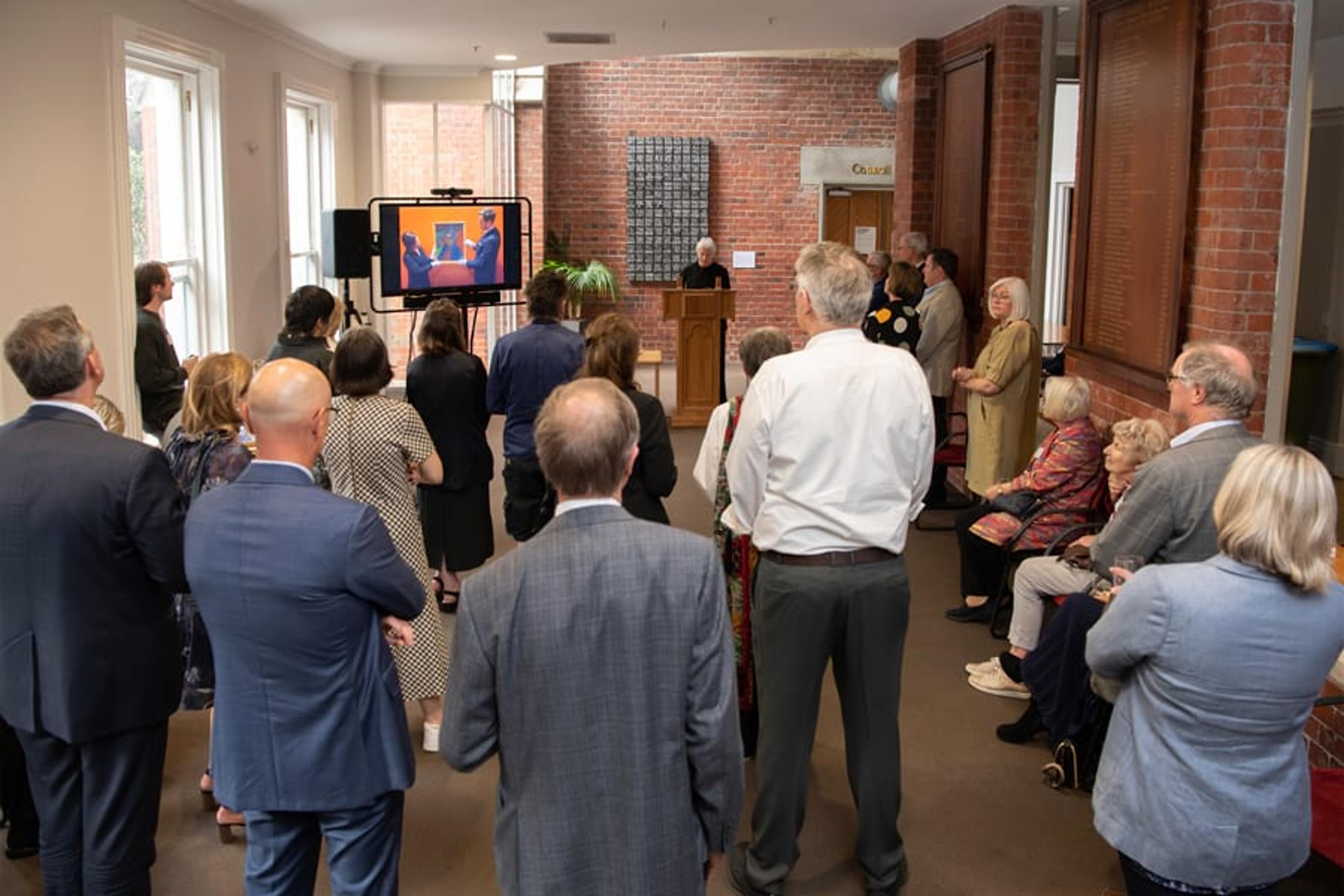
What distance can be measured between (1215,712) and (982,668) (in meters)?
2.77

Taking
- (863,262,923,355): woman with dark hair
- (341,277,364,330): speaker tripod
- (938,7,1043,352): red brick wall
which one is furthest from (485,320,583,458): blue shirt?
(938,7,1043,352): red brick wall

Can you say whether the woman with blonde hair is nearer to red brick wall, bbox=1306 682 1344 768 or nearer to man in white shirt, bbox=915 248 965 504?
red brick wall, bbox=1306 682 1344 768

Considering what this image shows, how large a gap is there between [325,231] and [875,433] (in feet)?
22.4

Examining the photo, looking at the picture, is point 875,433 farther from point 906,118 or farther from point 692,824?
point 906,118

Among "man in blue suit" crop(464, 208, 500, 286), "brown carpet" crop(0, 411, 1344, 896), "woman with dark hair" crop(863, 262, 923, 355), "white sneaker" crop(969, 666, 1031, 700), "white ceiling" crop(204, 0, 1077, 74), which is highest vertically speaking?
"white ceiling" crop(204, 0, 1077, 74)

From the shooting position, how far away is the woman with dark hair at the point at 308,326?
536cm

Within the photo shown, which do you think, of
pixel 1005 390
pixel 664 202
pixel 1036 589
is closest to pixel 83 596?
pixel 1036 589

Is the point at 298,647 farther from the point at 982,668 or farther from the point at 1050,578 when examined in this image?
the point at 982,668

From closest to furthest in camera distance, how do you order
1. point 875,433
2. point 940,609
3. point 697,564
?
point 697,564, point 875,433, point 940,609

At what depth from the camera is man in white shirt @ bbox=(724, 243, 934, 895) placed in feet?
10.3

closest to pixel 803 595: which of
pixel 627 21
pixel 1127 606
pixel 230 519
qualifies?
pixel 1127 606

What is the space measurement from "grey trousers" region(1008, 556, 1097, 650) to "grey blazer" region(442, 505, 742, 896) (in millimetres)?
2861

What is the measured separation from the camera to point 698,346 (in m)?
10.7

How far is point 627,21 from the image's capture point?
8.46 meters
